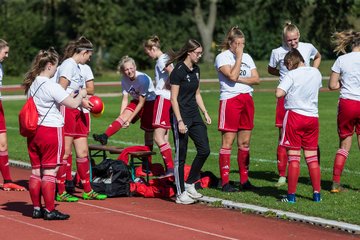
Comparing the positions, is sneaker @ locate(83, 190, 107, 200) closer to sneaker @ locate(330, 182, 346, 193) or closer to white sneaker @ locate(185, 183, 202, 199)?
white sneaker @ locate(185, 183, 202, 199)

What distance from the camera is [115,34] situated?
61.1m

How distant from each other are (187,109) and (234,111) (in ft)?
2.80

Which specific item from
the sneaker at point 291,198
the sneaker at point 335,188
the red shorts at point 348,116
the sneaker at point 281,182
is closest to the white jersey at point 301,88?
the red shorts at point 348,116

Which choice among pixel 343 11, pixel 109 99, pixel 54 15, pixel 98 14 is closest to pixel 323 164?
pixel 109 99

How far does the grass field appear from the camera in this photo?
12133 millimetres

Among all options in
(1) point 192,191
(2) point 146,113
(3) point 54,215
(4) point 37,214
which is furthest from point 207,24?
(3) point 54,215

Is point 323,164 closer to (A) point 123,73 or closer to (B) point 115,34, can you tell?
(A) point 123,73

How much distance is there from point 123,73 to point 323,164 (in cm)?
410

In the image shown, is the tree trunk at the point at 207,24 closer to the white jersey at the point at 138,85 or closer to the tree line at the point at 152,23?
the tree line at the point at 152,23

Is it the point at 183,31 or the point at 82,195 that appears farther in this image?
the point at 183,31

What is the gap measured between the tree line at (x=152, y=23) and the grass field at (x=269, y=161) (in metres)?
19.9

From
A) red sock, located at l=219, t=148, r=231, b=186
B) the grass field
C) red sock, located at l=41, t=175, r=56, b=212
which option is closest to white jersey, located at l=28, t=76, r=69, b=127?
red sock, located at l=41, t=175, r=56, b=212

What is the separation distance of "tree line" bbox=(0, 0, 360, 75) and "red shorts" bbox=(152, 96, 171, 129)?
34.5 meters

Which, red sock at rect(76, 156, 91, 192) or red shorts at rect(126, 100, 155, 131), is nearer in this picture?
red sock at rect(76, 156, 91, 192)
